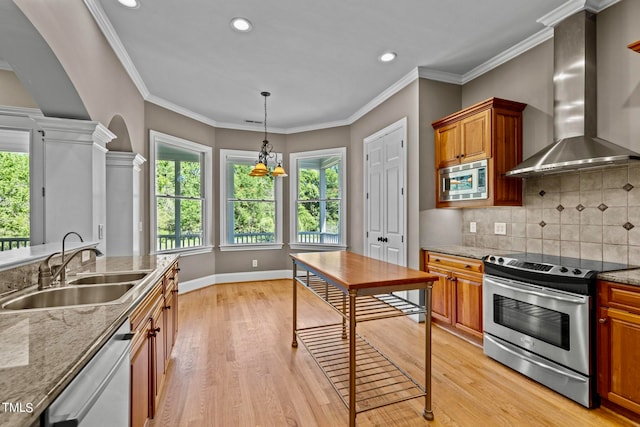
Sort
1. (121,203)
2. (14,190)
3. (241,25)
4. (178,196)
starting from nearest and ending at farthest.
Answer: (241,25) < (121,203) < (14,190) < (178,196)

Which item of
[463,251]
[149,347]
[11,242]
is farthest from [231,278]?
[463,251]

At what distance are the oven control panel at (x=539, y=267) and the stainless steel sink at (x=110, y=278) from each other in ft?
9.13

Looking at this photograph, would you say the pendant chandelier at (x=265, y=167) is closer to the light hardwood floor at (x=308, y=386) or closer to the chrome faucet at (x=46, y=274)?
the light hardwood floor at (x=308, y=386)

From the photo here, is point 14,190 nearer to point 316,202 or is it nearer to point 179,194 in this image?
point 179,194

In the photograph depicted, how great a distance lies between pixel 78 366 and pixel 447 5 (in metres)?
3.28

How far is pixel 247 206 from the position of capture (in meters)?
5.77

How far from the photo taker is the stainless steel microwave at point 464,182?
10.2 feet

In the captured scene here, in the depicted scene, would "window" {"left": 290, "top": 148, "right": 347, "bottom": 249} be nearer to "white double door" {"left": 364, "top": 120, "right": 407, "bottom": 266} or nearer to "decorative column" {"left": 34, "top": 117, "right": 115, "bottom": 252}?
"white double door" {"left": 364, "top": 120, "right": 407, "bottom": 266}

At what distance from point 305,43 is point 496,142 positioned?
2158 mm

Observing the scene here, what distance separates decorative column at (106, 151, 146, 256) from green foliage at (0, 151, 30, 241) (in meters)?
1.19

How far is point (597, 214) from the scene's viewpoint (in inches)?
99.7

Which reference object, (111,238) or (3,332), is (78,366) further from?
(111,238)

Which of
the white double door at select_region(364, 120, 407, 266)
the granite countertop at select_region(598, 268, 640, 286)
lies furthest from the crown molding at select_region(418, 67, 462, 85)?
the granite countertop at select_region(598, 268, 640, 286)

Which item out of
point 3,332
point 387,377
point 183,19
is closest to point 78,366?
point 3,332
